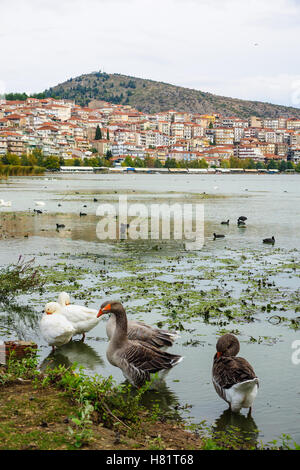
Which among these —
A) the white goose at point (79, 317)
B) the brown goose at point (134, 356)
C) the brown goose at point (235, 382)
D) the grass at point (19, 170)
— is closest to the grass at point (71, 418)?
the brown goose at point (134, 356)

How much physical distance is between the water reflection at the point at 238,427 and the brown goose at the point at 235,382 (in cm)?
10

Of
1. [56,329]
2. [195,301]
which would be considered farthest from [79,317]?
[195,301]

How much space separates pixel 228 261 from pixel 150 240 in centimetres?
462

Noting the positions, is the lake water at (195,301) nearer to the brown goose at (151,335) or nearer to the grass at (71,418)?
the brown goose at (151,335)

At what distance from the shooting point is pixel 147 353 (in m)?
6.54

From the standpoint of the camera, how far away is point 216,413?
608 centimetres

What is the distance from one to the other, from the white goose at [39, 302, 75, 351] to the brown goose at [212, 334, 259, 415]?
2.47 m

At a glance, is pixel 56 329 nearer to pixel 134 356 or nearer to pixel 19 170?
pixel 134 356

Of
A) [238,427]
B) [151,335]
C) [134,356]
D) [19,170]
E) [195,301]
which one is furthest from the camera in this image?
[19,170]

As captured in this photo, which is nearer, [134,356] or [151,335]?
[134,356]

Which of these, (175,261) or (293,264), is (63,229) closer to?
(175,261)

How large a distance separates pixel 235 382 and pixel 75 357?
2.78 m

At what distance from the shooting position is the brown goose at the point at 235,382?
583 centimetres
